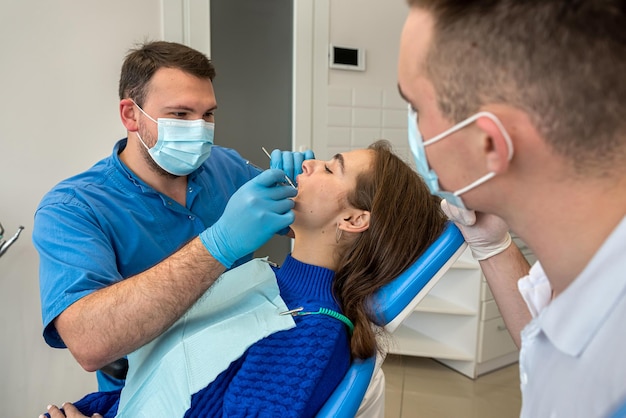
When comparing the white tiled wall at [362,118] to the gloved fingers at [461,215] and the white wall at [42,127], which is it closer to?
the white wall at [42,127]

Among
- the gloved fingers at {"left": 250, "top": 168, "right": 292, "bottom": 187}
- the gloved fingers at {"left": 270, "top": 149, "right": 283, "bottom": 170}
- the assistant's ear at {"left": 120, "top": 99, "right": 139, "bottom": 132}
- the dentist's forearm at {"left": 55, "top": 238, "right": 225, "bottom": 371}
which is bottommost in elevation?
the dentist's forearm at {"left": 55, "top": 238, "right": 225, "bottom": 371}

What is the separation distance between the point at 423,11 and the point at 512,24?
0.48 feet

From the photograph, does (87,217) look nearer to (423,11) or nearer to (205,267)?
(205,267)

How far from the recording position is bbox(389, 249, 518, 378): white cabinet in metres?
2.83

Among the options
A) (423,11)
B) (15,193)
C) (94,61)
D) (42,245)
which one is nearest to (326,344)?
(423,11)

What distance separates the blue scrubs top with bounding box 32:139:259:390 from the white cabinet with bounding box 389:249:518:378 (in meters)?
1.78

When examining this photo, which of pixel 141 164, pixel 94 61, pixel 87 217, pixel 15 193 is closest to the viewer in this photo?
pixel 87 217

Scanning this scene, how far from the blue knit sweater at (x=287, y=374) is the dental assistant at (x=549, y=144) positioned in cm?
46

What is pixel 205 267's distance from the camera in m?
1.14

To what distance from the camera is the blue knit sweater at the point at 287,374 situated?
1.00 metres

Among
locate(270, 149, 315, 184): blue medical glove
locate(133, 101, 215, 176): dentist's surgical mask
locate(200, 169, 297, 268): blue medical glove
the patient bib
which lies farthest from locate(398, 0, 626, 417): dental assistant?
locate(133, 101, 215, 176): dentist's surgical mask

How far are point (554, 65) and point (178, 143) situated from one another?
50.1 inches

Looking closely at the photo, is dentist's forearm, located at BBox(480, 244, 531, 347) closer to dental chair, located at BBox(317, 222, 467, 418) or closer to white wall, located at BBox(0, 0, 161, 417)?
dental chair, located at BBox(317, 222, 467, 418)

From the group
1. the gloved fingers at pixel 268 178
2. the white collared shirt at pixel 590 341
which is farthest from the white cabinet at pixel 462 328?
the white collared shirt at pixel 590 341
